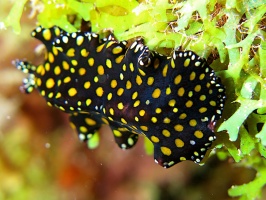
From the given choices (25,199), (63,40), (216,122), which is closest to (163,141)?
(216,122)

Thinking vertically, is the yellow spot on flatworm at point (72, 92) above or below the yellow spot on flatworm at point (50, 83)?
above

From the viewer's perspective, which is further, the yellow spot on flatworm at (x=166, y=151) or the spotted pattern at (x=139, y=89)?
the yellow spot on flatworm at (x=166, y=151)

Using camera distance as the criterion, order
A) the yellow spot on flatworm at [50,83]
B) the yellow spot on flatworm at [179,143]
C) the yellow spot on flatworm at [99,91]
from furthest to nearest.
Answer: the yellow spot on flatworm at [50,83] < the yellow spot on flatworm at [99,91] < the yellow spot on flatworm at [179,143]

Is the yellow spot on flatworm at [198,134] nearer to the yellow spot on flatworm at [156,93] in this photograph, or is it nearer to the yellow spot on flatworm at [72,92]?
the yellow spot on flatworm at [156,93]

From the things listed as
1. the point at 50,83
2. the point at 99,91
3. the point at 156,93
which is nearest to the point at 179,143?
the point at 156,93

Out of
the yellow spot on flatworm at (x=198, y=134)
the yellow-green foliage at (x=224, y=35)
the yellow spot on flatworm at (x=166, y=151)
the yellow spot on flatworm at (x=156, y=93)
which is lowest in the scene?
the yellow spot on flatworm at (x=166, y=151)

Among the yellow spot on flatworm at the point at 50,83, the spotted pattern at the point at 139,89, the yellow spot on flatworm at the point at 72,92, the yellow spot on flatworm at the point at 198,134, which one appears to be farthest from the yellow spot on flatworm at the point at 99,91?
the yellow spot on flatworm at the point at 198,134

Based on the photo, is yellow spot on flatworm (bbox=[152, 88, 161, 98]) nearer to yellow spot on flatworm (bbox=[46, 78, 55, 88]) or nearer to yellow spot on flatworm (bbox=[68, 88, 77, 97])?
yellow spot on flatworm (bbox=[68, 88, 77, 97])

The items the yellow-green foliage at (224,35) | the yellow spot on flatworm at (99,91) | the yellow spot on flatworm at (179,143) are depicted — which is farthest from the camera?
the yellow spot on flatworm at (99,91)
